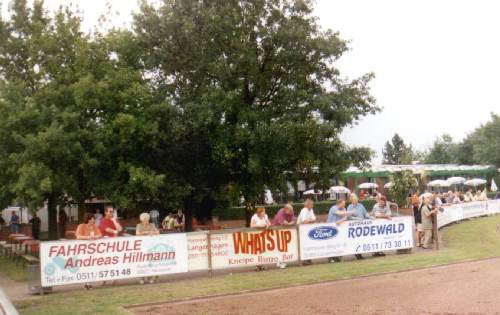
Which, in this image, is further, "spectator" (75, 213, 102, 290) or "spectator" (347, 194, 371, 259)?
"spectator" (347, 194, 371, 259)

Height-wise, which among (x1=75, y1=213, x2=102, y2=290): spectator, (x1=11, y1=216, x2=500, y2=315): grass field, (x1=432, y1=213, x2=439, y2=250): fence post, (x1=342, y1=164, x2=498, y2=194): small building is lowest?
(x1=11, y1=216, x2=500, y2=315): grass field

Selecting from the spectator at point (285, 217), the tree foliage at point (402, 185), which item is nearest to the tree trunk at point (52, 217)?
the spectator at point (285, 217)

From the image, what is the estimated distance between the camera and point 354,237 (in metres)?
17.9

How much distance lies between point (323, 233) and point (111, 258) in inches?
242

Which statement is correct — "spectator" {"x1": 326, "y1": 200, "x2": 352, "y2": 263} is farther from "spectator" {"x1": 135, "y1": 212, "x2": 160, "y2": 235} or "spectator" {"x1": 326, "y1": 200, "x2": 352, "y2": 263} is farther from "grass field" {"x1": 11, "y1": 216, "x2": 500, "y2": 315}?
"spectator" {"x1": 135, "y1": 212, "x2": 160, "y2": 235}

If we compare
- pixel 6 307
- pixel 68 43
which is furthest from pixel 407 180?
pixel 6 307

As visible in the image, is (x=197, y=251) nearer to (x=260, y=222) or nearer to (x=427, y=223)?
(x=260, y=222)

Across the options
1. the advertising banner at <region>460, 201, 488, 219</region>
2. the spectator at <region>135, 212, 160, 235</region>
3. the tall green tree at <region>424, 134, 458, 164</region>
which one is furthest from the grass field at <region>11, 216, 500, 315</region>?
the tall green tree at <region>424, 134, 458, 164</region>

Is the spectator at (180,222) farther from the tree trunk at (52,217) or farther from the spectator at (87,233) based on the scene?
the spectator at (87,233)

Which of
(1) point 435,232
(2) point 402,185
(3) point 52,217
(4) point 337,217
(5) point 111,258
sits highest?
(2) point 402,185

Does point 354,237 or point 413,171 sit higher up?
point 413,171

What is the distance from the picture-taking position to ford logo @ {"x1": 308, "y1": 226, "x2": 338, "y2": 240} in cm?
1706

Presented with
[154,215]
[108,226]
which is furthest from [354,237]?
[154,215]

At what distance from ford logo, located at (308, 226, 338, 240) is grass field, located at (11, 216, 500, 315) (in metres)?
0.83
